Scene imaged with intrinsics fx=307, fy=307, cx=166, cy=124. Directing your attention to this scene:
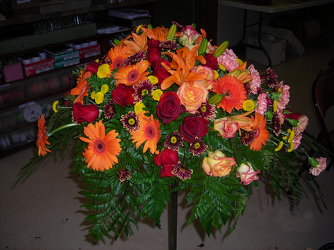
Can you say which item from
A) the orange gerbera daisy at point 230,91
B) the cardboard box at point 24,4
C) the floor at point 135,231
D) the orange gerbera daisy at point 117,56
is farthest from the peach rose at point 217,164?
the cardboard box at point 24,4

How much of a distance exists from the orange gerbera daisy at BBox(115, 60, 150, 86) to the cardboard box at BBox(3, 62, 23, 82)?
1675mm

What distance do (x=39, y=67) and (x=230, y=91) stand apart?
1.90 meters

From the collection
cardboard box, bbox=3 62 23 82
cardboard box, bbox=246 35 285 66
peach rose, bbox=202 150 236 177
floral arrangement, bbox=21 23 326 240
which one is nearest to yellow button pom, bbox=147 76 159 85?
floral arrangement, bbox=21 23 326 240

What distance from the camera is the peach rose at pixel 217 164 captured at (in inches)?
27.2

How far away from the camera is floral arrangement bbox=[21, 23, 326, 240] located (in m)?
0.70

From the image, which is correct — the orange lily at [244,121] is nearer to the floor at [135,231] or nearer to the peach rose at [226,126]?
the peach rose at [226,126]

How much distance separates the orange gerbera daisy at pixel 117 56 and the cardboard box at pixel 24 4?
5.92ft

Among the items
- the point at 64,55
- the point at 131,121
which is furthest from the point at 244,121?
the point at 64,55


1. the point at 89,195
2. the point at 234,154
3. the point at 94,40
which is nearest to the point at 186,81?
the point at 234,154

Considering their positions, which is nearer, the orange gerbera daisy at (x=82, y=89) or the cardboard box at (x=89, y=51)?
the orange gerbera daisy at (x=82, y=89)

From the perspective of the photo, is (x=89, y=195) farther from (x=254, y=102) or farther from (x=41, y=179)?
(x=41, y=179)

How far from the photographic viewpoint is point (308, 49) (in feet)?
15.5

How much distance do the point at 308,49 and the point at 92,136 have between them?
4.81 m

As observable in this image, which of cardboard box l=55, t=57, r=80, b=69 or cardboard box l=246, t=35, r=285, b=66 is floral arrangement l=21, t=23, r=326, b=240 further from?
cardboard box l=246, t=35, r=285, b=66
